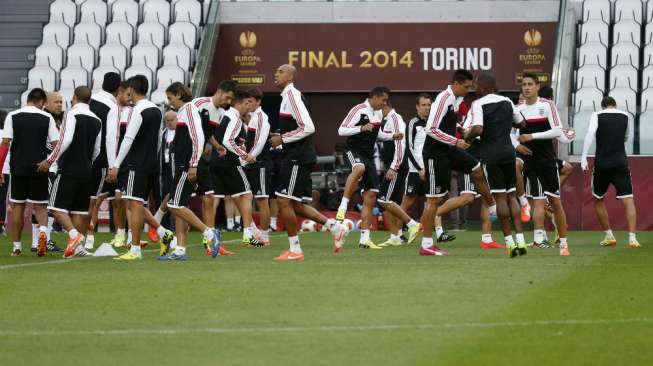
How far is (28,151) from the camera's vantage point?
679 inches

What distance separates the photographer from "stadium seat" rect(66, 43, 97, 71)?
30500mm

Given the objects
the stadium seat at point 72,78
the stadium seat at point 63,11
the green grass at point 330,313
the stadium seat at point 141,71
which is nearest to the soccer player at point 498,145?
the green grass at point 330,313

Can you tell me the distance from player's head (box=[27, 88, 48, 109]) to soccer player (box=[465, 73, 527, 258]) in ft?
17.9

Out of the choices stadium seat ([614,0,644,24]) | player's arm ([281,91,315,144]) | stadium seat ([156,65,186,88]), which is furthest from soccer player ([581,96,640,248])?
stadium seat ([156,65,186,88])

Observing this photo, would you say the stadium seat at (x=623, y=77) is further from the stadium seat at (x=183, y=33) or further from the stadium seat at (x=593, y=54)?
the stadium seat at (x=183, y=33)

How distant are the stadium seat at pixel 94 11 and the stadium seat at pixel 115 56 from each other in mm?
1211

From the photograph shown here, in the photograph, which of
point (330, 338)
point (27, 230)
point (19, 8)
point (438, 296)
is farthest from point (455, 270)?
point (19, 8)

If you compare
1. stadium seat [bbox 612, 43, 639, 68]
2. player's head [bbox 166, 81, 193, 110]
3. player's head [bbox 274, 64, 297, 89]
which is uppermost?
stadium seat [bbox 612, 43, 639, 68]

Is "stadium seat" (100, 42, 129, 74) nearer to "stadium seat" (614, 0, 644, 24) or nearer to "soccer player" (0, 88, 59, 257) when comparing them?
"stadium seat" (614, 0, 644, 24)

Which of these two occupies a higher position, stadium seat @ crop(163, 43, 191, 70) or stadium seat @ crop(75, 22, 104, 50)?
stadium seat @ crop(75, 22, 104, 50)

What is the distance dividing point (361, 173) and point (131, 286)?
7.10 metres

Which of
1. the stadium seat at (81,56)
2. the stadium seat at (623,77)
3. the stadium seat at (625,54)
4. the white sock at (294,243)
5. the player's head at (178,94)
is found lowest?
the white sock at (294,243)

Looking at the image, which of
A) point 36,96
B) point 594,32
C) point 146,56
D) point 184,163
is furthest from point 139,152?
point 594,32

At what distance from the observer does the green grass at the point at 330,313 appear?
25.6 ft
